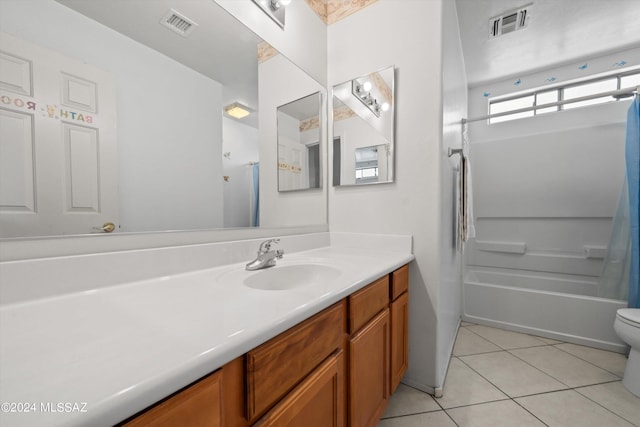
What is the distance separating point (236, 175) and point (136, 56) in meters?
0.54

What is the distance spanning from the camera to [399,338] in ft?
4.29

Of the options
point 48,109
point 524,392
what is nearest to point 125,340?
point 48,109

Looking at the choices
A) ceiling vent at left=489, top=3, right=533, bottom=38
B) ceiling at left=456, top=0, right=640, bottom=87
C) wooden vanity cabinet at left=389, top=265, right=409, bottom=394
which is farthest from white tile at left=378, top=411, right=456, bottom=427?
ceiling vent at left=489, top=3, right=533, bottom=38

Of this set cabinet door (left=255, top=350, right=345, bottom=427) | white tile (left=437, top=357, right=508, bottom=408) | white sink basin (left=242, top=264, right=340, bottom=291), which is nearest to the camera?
cabinet door (left=255, top=350, right=345, bottom=427)

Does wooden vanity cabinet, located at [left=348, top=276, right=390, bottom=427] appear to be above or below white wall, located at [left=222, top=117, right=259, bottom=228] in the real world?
below

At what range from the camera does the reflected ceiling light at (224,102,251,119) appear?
3.79 feet

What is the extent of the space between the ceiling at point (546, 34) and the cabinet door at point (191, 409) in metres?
2.79

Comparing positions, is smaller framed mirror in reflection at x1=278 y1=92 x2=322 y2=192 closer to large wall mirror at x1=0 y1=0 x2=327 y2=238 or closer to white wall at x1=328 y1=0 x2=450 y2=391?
large wall mirror at x1=0 y1=0 x2=327 y2=238

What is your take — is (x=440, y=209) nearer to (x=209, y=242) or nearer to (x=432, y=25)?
(x=432, y=25)

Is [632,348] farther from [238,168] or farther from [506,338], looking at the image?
[238,168]

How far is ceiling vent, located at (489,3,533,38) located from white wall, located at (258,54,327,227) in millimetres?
1783

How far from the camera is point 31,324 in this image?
50 centimetres

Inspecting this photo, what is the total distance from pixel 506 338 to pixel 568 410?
80 cm

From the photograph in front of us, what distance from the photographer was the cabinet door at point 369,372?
34.0 inches
